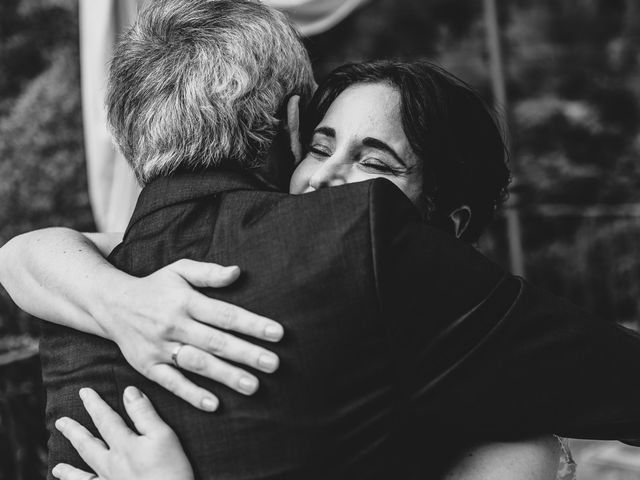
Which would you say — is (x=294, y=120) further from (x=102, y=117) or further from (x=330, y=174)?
(x=102, y=117)

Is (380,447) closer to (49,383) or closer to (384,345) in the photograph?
(384,345)

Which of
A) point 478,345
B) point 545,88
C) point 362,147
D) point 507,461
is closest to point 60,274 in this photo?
point 362,147

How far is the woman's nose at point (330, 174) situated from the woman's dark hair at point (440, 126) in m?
0.16

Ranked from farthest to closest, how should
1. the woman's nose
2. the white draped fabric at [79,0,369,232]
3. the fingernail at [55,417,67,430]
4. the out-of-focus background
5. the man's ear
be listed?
the out-of-focus background, the white draped fabric at [79,0,369,232], the woman's nose, the man's ear, the fingernail at [55,417,67,430]

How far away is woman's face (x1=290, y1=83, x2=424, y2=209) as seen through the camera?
6.32 feet

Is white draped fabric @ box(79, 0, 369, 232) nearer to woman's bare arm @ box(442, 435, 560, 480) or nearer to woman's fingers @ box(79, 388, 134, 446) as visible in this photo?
woman's fingers @ box(79, 388, 134, 446)

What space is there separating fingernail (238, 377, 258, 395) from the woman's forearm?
373 millimetres

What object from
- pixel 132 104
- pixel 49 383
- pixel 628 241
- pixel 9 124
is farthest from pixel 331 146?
pixel 628 241

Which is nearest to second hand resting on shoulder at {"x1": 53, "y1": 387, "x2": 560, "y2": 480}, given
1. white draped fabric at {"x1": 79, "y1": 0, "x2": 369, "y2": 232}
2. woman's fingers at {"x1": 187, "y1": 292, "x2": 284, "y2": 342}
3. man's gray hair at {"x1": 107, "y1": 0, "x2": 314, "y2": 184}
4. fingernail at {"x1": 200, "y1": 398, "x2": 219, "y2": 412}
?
fingernail at {"x1": 200, "y1": 398, "x2": 219, "y2": 412}

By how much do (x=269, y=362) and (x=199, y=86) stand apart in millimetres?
619

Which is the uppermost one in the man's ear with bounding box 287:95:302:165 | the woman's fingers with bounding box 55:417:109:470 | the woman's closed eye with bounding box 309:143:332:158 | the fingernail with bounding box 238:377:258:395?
the man's ear with bounding box 287:95:302:165

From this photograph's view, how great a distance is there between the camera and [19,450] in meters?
3.09

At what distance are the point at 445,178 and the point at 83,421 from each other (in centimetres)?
117

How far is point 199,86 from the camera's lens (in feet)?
5.09
